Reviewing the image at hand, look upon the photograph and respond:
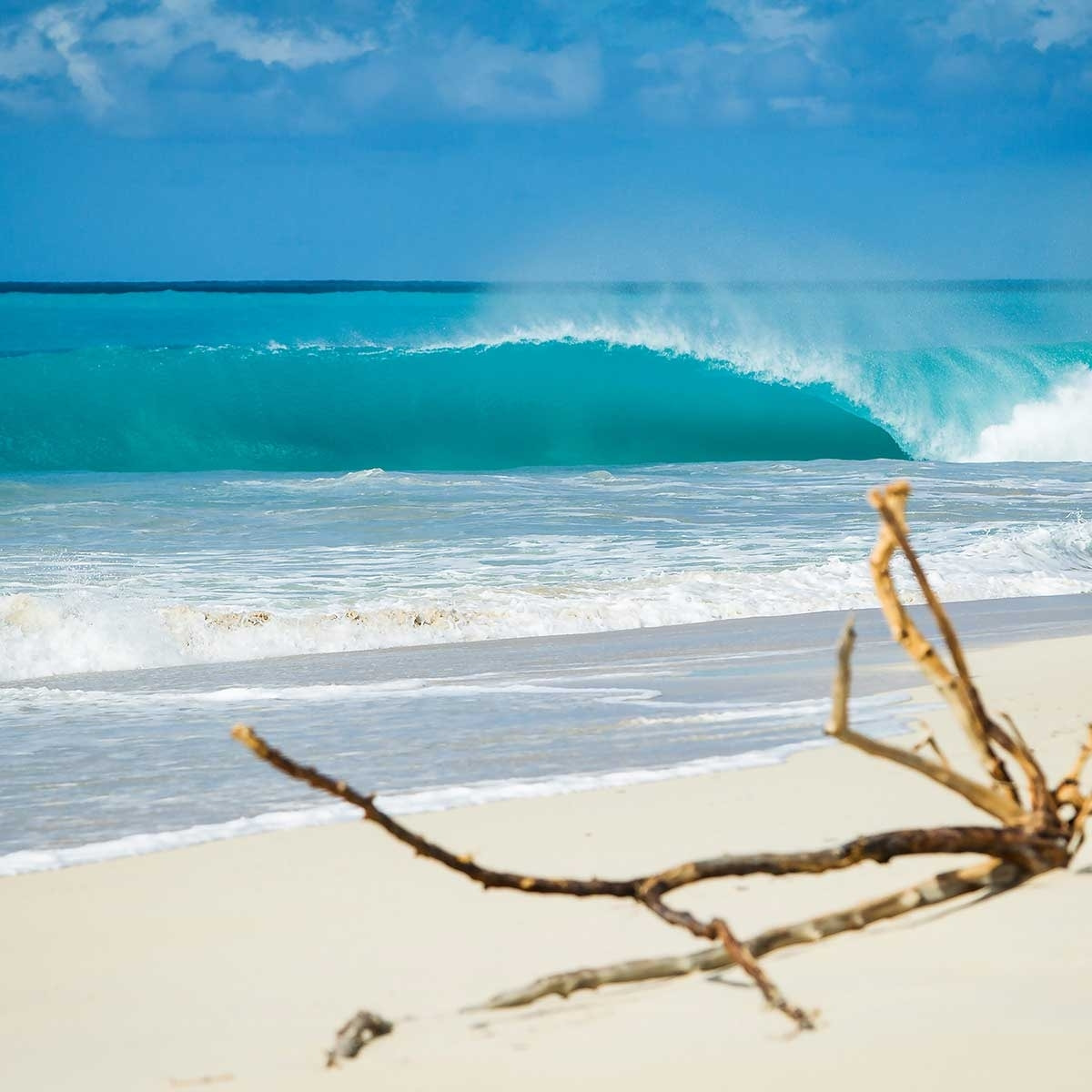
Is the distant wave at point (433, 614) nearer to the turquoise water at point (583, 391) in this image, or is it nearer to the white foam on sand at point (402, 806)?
the white foam on sand at point (402, 806)

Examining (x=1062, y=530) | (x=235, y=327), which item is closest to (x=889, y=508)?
(x=1062, y=530)

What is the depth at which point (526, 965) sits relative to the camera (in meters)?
2.39

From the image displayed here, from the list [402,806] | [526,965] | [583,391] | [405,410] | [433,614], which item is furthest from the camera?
[583,391]

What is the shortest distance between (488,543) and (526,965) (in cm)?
808

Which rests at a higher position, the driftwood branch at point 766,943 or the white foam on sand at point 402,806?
the white foam on sand at point 402,806

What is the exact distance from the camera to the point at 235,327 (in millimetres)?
48062

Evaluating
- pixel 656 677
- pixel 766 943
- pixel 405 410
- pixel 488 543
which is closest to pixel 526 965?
pixel 766 943

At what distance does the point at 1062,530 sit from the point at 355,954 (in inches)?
349

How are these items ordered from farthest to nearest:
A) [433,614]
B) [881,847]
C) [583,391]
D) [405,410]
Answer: [583,391]
[405,410]
[433,614]
[881,847]

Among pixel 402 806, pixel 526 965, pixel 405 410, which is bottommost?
pixel 526 965

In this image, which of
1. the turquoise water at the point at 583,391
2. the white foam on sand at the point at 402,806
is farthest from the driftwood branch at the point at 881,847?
the turquoise water at the point at 583,391

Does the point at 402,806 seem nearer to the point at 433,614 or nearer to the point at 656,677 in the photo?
the point at 656,677

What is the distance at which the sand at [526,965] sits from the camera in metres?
1.86

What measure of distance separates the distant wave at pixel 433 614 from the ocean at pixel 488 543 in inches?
0.9
